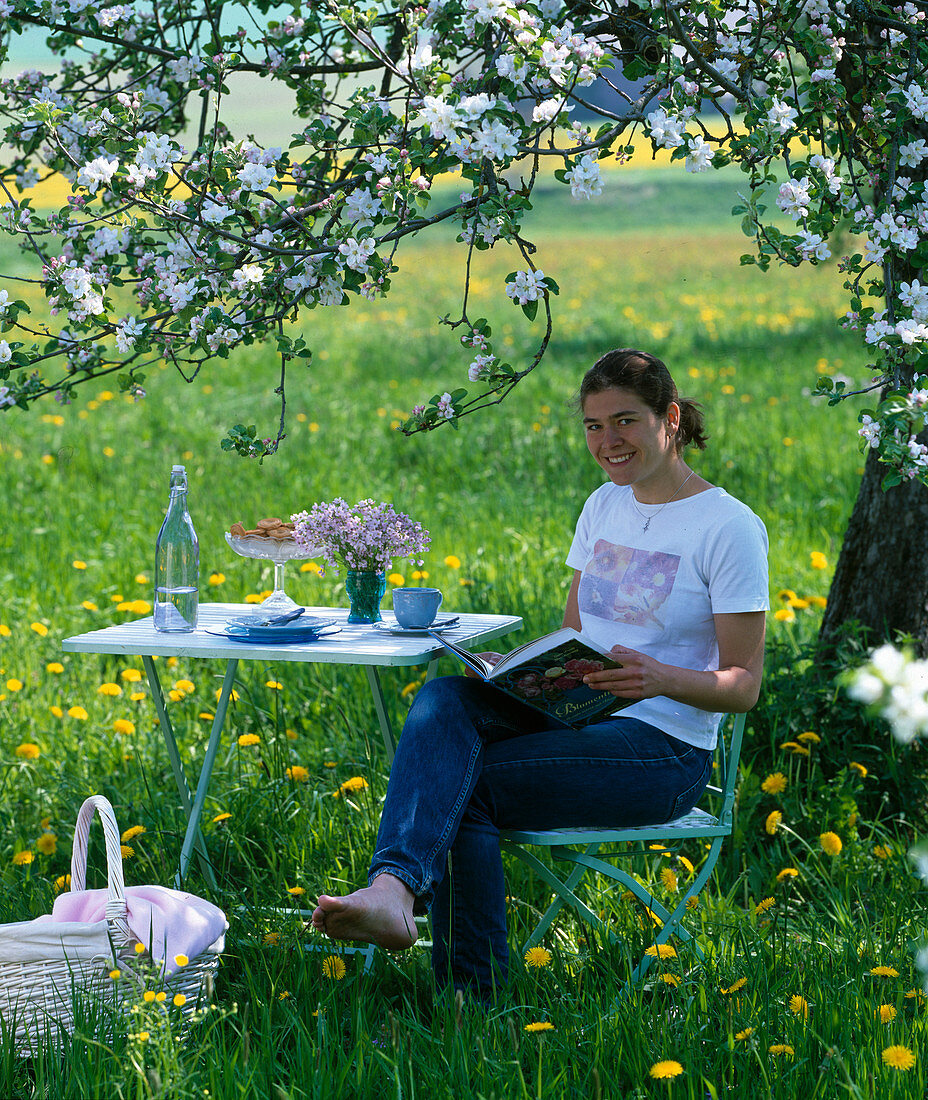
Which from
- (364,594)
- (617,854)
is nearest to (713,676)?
(617,854)

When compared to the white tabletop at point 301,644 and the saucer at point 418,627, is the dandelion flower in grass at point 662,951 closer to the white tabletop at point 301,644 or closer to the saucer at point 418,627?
the white tabletop at point 301,644

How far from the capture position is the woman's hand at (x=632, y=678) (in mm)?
2457

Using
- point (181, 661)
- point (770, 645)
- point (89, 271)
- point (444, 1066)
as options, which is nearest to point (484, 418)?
point (181, 661)

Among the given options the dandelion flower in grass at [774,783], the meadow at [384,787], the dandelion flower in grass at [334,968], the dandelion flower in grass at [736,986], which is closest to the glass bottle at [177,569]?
the meadow at [384,787]

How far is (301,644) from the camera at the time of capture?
271 cm

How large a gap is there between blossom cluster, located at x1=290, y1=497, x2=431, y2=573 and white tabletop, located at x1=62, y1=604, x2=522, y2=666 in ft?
0.50

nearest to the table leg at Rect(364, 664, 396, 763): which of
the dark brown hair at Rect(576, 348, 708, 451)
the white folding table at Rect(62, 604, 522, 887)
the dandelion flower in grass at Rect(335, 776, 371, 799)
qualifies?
the white folding table at Rect(62, 604, 522, 887)

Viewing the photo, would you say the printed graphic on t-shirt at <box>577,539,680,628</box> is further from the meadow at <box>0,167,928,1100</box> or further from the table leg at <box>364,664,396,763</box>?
the meadow at <box>0,167,928,1100</box>

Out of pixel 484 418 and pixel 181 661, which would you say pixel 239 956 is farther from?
pixel 484 418

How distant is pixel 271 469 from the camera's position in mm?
6984

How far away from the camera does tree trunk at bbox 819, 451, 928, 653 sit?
140 inches

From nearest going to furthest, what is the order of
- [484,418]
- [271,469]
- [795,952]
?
[795,952] < [271,469] < [484,418]

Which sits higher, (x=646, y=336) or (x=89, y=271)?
(x=646, y=336)

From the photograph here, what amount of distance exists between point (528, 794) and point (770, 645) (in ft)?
4.96
